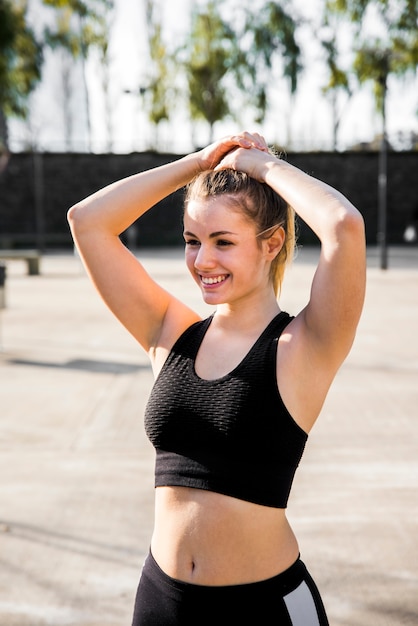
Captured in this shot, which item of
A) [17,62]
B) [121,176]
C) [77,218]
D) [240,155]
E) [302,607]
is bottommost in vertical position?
[121,176]

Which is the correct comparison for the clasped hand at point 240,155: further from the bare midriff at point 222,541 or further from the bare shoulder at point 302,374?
the bare midriff at point 222,541

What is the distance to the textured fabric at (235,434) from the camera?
5.65 feet

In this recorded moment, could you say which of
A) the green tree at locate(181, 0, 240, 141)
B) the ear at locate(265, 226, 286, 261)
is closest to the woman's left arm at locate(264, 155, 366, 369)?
Result: the ear at locate(265, 226, 286, 261)

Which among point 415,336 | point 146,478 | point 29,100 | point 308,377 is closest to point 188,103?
point 29,100

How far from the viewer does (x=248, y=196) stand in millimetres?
1849

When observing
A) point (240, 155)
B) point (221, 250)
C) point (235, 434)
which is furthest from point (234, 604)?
point (240, 155)

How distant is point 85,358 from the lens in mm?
9375

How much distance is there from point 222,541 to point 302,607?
22 centimetres

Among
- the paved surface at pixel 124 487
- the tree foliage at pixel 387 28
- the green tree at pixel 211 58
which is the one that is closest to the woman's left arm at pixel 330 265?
the paved surface at pixel 124 487

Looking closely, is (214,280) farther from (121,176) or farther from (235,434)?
(121,176)

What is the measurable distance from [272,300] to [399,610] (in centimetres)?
206

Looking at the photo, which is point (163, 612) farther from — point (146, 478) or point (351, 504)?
point (146, 478)

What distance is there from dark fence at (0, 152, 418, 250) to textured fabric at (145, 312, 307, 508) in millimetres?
38723

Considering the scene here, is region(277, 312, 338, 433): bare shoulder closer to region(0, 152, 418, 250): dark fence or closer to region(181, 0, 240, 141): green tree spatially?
region(0, 152, 418, 250): dark fence
